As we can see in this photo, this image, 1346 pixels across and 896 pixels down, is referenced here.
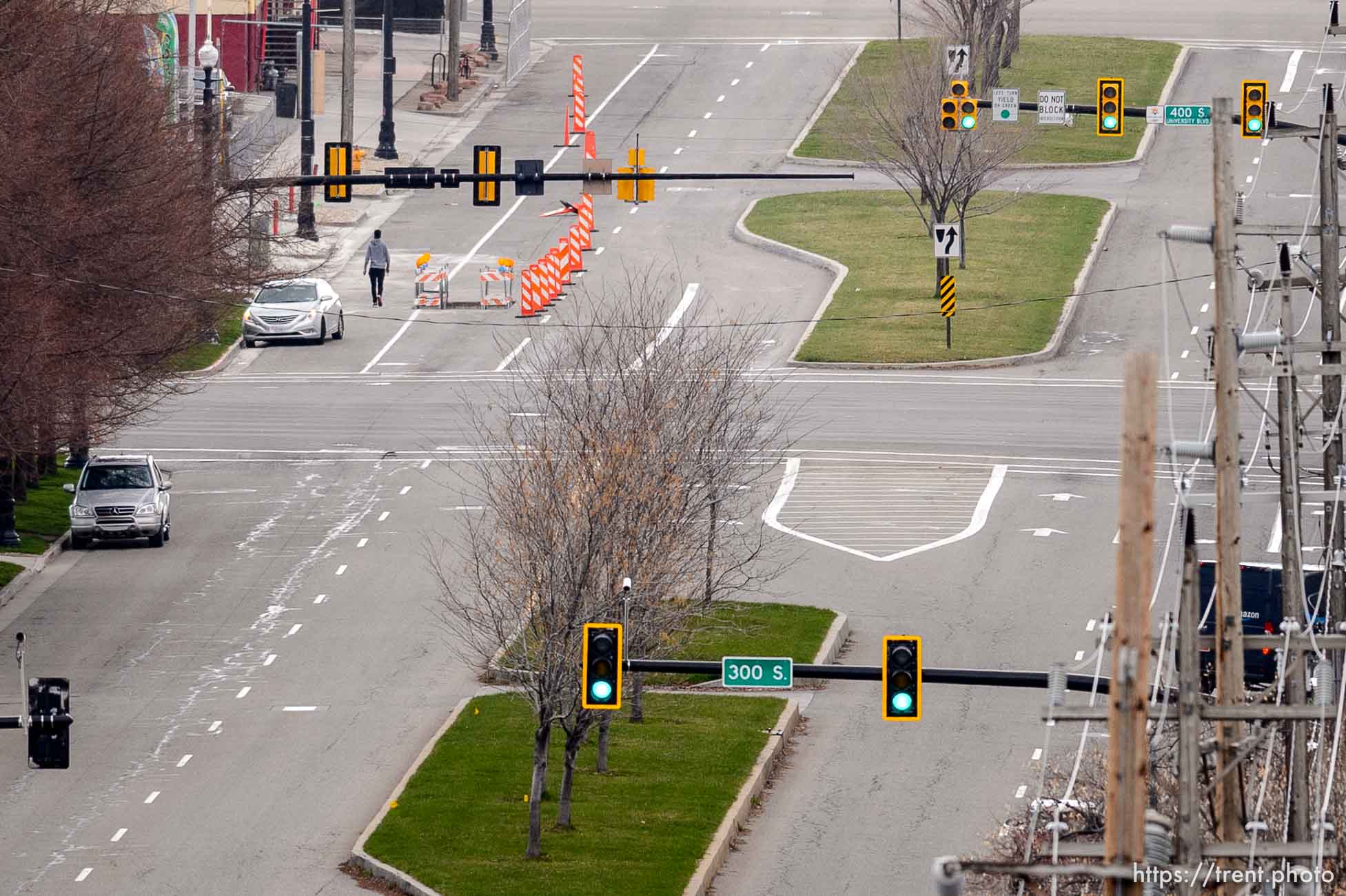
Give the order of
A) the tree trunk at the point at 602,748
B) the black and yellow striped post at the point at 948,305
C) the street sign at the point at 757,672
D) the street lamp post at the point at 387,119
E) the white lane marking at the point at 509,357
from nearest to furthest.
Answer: the street sign at the point at 757,672 → the tree trunk at the point at 602,748 → the white lane marking at the point at 509,357 → the black and yellow striped post at the point at 948,305 → the street lamp post at the point at 387,119

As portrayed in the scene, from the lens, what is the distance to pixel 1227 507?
15.3 metres

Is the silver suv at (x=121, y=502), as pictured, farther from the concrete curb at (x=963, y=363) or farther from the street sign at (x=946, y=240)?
the street sign at (x=946, y=240)

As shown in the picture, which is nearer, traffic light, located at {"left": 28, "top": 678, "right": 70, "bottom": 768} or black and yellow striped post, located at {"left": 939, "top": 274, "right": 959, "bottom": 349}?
traffic light, located at {"left": 28, "top": 678, "right": 70, "bottom": 768}

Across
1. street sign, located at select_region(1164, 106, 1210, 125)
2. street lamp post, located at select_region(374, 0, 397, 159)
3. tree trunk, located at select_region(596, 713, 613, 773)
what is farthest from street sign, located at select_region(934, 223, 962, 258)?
tree trunk, located at select_region(596, 713, 613, 773)

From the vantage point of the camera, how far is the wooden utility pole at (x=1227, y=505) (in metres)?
15.0

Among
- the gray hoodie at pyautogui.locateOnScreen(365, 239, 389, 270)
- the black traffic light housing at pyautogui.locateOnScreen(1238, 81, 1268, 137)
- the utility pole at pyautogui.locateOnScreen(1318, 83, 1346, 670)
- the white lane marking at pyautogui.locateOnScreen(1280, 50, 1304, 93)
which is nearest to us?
the utility pole at pyautogui.locateOnScreen(1318, 83, 1346, 670)

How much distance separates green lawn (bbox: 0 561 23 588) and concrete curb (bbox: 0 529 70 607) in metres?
0.06

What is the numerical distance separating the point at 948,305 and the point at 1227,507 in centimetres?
4011

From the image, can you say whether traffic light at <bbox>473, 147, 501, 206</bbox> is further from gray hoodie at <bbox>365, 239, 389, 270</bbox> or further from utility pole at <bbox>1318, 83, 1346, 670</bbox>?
gray hoodie at <bbox>365, 239, 389, 270</bbox>

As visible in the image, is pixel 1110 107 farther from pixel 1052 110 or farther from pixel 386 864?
pixel 386 864

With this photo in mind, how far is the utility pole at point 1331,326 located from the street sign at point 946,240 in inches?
1354

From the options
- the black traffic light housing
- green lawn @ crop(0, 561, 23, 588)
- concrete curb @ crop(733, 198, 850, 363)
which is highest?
the black traffic light housing

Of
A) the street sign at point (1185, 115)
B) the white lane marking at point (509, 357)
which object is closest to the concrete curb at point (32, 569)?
the white lane marking at point (509, 357)

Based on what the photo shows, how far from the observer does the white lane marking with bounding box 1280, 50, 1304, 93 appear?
3110 inches
